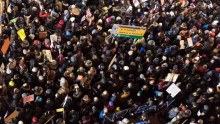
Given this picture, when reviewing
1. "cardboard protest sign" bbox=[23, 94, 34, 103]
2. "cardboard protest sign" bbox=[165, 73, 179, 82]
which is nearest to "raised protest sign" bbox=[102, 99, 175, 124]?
"cardboard protest sign" bbox=[165, 73, 179, 82]

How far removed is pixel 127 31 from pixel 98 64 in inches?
39.3

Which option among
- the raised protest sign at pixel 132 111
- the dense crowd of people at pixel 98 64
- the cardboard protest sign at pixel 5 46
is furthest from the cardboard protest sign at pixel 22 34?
the raised protest sign at pixel 132 111

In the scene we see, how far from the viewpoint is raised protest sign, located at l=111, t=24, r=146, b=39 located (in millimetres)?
7863

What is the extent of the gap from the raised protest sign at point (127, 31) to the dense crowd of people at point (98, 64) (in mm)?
346

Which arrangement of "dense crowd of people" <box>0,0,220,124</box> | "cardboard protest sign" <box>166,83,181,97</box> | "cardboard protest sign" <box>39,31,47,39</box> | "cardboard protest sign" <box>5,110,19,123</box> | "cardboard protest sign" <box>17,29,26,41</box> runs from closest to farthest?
"cardboard protest sign" <box>5,110,19,123</box>, "dense crowd of people" <box>0,0,220,124</box>, "cardboard protest sign" <box>166,83,181,97</box>, "cardboard protest sign" <box>17,29,26,41</box>, "cardboard protest sign" <box>39,31,47,39</box>

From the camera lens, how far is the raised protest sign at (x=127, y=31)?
786cm

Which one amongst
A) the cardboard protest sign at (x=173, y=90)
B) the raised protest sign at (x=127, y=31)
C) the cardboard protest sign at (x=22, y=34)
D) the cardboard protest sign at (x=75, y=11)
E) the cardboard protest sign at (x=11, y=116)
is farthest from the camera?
the cardboard protest sign at (x=75, y=11)

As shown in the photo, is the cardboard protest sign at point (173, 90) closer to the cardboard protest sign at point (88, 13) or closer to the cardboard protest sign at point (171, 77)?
the cardboard protest sign at point (171, 77)

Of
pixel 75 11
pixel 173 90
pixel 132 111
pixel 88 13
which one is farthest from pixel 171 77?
pixel 75 11

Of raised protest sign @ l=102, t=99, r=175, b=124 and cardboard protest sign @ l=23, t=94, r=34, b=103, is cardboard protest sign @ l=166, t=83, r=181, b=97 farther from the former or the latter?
cardboard protest sign @ l=23, t=94, r=34, b=103

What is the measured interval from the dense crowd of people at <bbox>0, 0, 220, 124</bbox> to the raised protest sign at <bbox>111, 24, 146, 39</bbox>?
35cm

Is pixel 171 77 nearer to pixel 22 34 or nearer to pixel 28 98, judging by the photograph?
pixel 28 98

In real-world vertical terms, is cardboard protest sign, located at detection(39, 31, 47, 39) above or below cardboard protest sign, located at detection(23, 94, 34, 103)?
above

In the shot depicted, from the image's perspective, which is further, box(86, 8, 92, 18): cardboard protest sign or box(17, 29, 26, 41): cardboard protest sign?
box(86, 8, 92, 18): cardboard protest sign
